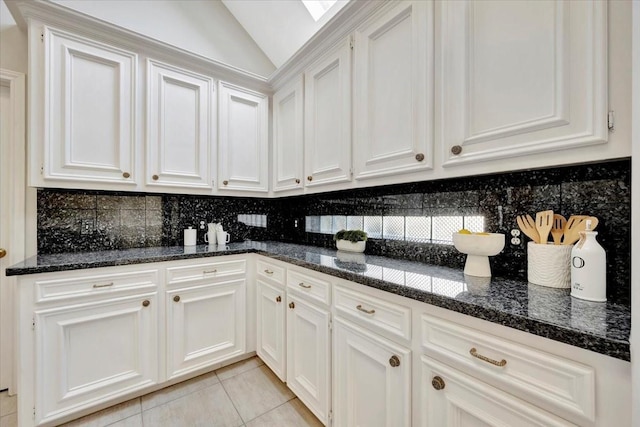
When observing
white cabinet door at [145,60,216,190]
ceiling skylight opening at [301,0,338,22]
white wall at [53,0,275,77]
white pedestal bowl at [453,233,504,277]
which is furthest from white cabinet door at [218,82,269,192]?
white pedestal bowl at [453,233,504,277]

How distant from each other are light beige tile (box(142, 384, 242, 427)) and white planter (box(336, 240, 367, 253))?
1181 millimetres

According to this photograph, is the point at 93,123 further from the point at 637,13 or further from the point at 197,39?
the point at 637,13

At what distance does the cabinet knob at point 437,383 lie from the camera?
844mm

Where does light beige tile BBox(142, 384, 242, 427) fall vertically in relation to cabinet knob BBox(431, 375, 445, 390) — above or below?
below

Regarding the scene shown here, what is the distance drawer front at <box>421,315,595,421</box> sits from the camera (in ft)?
1.94

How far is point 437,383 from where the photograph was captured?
851 mm

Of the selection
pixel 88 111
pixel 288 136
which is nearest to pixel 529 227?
pixel 288 136

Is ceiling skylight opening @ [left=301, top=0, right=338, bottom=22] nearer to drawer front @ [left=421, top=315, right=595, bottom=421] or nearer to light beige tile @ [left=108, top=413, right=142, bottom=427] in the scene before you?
drawer front @ [left=421, top=315, right=595, bottom=421]

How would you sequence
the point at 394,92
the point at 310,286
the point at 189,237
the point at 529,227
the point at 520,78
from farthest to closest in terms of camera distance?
the point at 189,237
the point at 310,286
the point at 394,92
the point at 529,227
the point at 520,78

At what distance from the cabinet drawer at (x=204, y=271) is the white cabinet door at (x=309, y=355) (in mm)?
551

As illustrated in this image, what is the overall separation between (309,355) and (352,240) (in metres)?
0.75

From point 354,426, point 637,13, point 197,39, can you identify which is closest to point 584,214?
point 637,13

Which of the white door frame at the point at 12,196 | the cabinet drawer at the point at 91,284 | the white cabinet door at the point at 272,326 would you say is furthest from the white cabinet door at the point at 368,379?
the white door frame at the point at 12,196

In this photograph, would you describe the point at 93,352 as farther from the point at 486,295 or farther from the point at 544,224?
the point at 544,224
